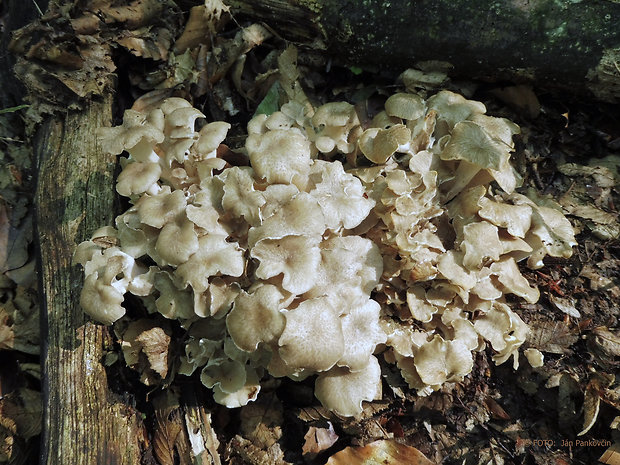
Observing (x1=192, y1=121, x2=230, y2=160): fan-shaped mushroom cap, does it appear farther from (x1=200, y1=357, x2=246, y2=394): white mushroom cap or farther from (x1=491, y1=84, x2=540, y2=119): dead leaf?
(x1=491, y1=84, x2=540, y2=119): dead leaf

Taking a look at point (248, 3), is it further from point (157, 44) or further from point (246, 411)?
A: point (246, 411)

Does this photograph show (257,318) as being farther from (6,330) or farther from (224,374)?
(6,330)

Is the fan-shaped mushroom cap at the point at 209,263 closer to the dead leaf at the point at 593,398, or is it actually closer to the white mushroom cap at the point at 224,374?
the white mushroom cap at the point at 224,374

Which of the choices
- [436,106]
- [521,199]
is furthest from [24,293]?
[521,199]

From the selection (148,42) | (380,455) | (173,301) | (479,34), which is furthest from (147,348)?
(479,34)

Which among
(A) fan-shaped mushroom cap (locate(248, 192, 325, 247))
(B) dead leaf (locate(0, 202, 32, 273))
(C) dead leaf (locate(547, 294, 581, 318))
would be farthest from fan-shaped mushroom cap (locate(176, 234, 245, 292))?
(C) dead leaf (locate(547, 294, 581, 318))

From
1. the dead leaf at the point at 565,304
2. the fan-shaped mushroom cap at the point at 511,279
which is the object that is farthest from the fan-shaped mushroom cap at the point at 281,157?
the dead leaf at the point at 565,304
